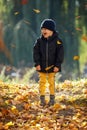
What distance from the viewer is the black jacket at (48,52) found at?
6.27 metres

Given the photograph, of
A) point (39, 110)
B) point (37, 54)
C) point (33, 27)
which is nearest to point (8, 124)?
point (39, 110)

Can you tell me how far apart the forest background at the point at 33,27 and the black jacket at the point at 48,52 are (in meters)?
8.37

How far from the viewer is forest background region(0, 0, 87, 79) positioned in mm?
15164

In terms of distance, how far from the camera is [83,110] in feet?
20.8

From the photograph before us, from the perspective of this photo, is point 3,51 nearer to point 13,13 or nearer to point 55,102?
point 13,13

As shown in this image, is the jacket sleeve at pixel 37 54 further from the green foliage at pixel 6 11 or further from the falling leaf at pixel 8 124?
the green foliage at pixel 6 11

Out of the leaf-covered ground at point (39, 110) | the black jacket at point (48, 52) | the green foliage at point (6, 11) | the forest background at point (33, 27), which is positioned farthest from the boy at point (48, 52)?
the forest background at point (33, 27)

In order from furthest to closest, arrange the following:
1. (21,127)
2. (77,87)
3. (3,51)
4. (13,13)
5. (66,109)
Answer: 1. (3,51)
2. (13,13)
3. (77,87)
4. (66,109)
5. (21,127)

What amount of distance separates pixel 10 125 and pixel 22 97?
1.06 meters

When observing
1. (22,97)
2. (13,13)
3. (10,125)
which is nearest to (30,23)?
(13,13)

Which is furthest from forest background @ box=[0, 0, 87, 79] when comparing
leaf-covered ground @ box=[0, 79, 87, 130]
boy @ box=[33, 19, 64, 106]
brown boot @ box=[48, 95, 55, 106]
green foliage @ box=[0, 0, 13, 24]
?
brown boot @ box=[48, 95, 55, 106]

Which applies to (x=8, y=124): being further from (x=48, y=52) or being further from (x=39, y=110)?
(x=48, y=52)

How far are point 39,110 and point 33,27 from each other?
10.3 m

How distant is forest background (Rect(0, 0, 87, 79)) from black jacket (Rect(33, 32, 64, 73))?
837 centimetres
